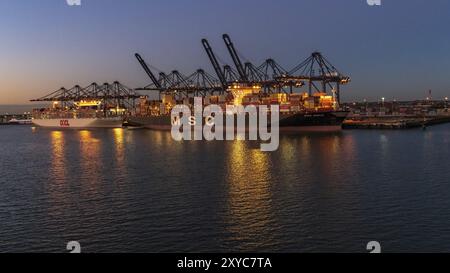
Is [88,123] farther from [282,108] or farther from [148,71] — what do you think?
[282,108]

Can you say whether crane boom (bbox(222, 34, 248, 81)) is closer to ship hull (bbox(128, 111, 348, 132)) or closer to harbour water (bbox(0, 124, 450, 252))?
ship hull (bbox(128, 111, 348, 132))

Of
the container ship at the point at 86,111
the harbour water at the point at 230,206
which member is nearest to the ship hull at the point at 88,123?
the container ship at the point at 86,111

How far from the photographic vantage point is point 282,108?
8825 cm

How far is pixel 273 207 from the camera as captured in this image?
21.5 m

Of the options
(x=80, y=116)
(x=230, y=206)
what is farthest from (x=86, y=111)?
(x=230, y=206)

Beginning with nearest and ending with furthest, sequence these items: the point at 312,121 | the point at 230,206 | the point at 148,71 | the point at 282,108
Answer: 1. the point at 230,206
2. the point at 312,121
3. the point at 282,108
4. the point at 148,71

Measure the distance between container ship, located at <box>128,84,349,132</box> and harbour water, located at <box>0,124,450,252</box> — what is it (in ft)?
138

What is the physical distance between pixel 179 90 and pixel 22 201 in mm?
95728

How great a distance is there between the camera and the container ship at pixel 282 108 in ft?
267

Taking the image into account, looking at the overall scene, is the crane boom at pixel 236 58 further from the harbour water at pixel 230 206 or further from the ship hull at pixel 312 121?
the harbour water at pixel 230 206

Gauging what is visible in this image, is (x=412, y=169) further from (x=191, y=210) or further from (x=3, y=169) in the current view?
(x=3, y=169)

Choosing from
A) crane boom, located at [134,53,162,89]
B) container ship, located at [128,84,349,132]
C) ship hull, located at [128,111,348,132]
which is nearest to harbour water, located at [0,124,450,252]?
ship hull, located at [128,111,348,132]

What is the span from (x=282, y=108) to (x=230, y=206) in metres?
67.6

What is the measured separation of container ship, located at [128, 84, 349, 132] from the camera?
81.5m
